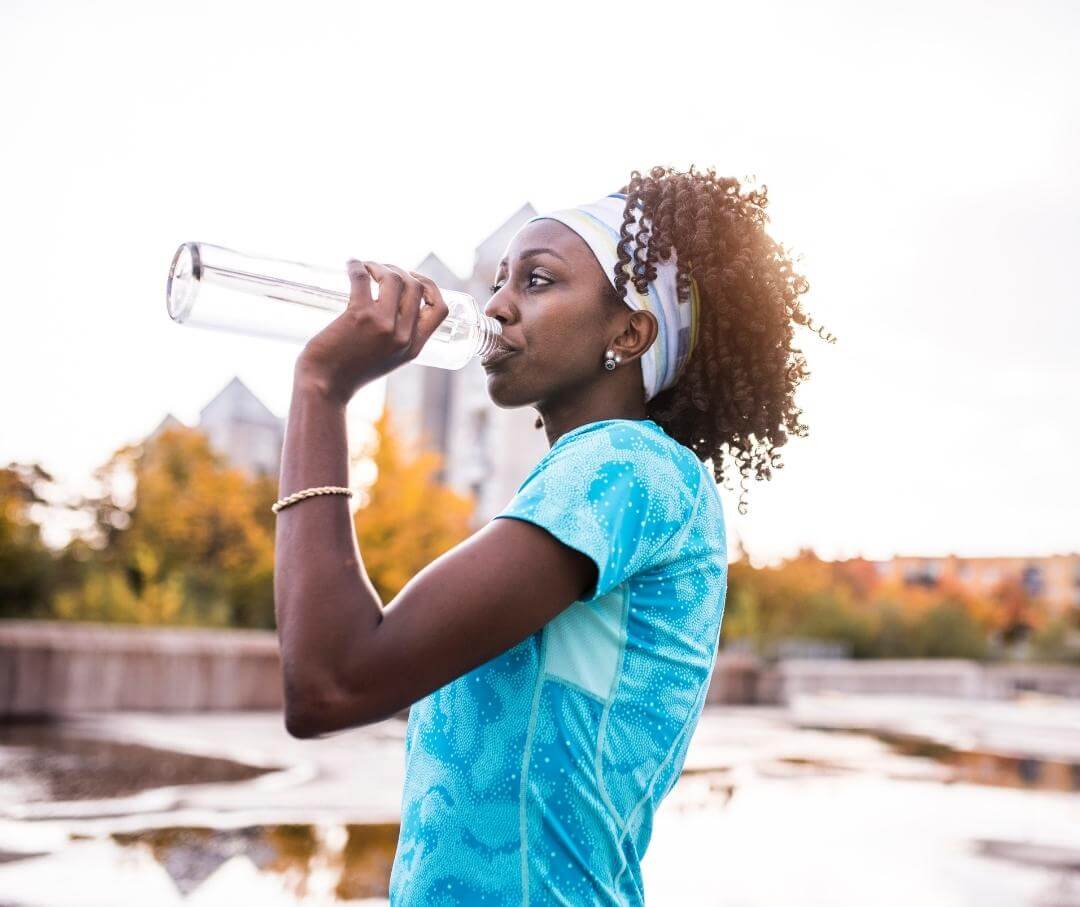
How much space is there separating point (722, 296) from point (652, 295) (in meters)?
0.14

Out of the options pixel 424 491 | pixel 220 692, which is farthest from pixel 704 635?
pixel 424 491

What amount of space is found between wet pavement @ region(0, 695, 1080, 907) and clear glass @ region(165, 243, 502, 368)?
13.5 ft

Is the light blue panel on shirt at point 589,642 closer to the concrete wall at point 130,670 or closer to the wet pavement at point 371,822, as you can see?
the wet pavement at point 371,822

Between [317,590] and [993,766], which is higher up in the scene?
[317,590]

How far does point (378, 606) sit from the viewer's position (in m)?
1.33

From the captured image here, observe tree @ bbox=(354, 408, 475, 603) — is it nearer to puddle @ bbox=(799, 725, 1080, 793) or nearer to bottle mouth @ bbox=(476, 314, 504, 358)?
puddle @ bbox=(799, 725, 1080, 793)

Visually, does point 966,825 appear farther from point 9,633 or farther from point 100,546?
point 100,546

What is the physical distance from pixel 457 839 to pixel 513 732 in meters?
0.15

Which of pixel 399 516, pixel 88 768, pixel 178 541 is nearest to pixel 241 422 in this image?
pixel 178 541

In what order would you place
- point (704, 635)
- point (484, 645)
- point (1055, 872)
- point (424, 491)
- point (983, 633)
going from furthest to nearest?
point (983, 633)
point (424, 491)
point (1055, 872)
point (704, 635)
point (484, 645)

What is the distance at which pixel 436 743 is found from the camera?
4.95 feet

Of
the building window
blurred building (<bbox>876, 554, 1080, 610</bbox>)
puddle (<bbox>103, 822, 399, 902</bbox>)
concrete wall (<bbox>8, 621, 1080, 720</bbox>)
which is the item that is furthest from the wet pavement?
blurred building (<bbox>876, 554, 1080, 610</bbox>)

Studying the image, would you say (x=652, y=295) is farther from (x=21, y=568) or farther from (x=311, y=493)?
(x=21, y=568)

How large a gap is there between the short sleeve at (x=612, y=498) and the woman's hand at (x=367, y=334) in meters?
0.23
